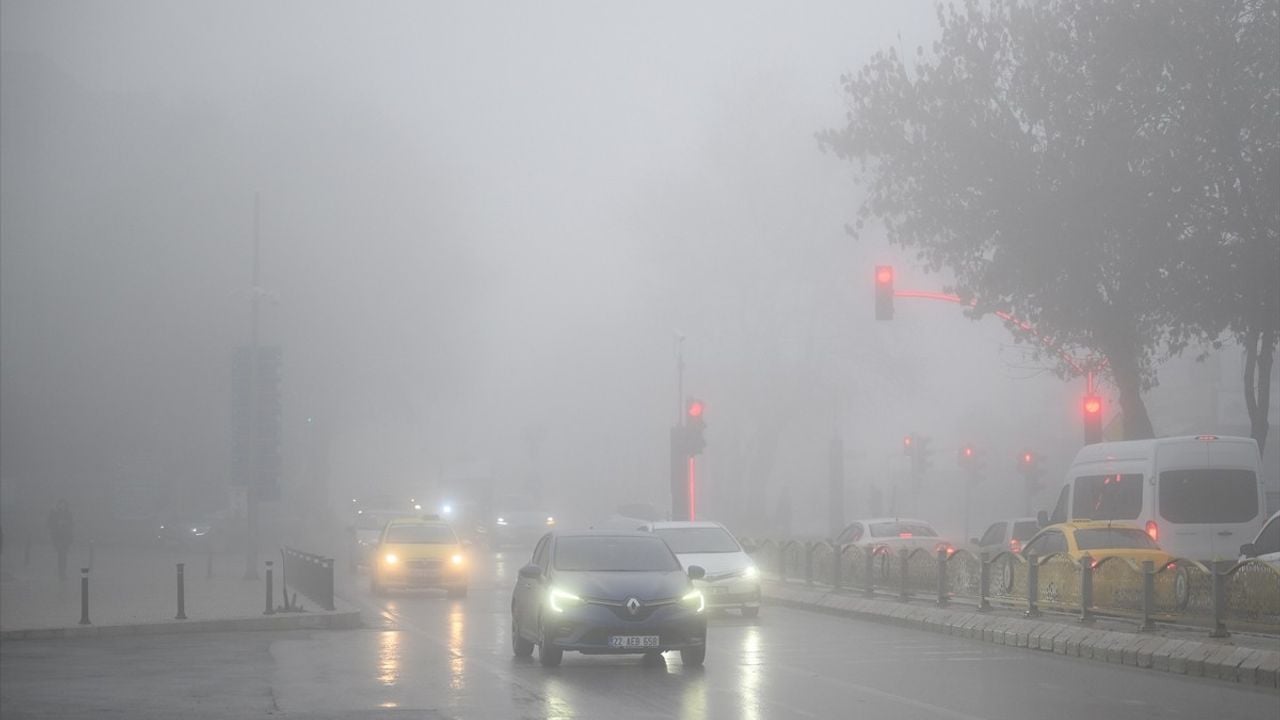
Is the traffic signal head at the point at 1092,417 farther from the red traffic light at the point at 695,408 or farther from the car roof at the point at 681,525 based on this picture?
the red traffic light at the point at 695,408

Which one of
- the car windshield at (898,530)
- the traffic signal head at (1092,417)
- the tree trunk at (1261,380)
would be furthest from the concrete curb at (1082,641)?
the tree trunk at (1261,380)

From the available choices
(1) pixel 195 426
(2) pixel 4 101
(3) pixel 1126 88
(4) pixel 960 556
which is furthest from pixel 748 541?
(2) pixel 4 101

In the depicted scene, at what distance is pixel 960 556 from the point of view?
2403 centimetres

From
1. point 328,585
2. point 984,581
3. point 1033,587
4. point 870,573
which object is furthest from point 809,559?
point 328,585

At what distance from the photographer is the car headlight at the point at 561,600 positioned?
16.9 m

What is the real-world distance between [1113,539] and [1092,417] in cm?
816

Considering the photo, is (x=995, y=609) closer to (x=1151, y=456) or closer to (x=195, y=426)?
(x=1151, y=456)

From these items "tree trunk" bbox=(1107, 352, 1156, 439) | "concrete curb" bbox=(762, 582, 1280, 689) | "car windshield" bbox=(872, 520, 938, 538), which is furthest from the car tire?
"tree trunk" bbox=(1107, 352, 1156, 439)

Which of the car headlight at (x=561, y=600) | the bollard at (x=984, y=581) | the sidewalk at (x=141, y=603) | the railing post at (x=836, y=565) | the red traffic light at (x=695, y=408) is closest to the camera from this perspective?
the car headlight at (x=561, y=600)

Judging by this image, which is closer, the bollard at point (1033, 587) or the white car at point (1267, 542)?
the white car at point (1267, 542)

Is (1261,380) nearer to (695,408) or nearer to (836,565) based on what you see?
(836,565)

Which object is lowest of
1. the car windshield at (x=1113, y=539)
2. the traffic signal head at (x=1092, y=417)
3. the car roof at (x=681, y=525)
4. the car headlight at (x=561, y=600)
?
the car headlight at (x=561, y=600)

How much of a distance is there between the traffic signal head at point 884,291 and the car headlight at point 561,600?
52.8 feet

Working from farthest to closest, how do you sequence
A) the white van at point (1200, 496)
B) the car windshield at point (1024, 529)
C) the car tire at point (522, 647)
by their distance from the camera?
the car windshield at point (1024, 529)
the white van at point (1200, 496)
the car tire at point (522, 647)
